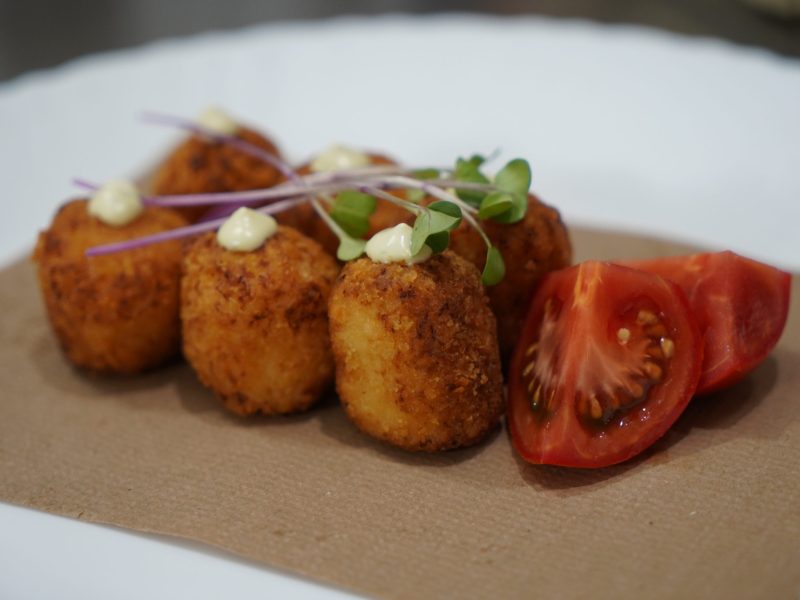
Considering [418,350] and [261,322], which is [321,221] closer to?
[261,322]

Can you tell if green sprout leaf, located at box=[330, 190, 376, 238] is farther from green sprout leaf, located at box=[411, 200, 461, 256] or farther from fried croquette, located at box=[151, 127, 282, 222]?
fried croquette, located at box=[151, 127, 282, 222]

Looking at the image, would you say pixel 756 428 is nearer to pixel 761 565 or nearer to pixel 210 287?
pixel 761 565

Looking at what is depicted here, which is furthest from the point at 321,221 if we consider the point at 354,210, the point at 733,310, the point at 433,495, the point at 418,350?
the point at 733,310

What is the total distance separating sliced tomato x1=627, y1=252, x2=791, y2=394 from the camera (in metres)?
1.94

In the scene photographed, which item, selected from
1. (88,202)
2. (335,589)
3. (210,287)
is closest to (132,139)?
(88,202)

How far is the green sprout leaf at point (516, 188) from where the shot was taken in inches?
81.8

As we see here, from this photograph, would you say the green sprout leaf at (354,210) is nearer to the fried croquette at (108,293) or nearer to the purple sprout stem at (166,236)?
the purple sprout stem at (166,236)

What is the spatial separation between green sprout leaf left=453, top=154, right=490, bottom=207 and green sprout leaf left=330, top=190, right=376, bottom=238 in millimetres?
240

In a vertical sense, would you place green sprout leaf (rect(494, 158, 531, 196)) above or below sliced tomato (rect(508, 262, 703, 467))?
above

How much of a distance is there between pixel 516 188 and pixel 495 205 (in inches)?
4.1

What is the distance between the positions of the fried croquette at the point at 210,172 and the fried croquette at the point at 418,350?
0.93 metres

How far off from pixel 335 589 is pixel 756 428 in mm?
1037

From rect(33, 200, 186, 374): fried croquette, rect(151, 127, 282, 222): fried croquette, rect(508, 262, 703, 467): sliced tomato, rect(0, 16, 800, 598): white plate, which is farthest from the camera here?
rect(0, 16, 800, 598): white plate

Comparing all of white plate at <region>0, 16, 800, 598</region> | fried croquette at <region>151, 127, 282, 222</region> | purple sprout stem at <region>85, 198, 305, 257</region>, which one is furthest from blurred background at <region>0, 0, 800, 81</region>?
purple sprout stem at <region>85, 198, 305, 257</region>
